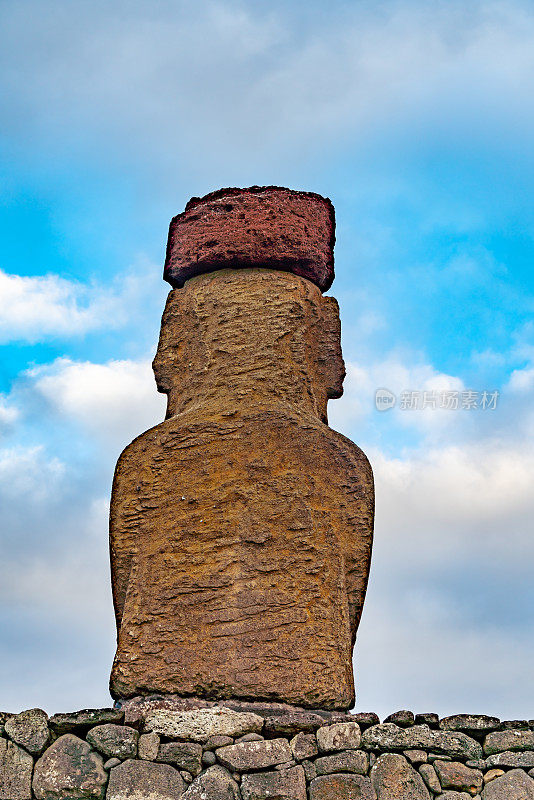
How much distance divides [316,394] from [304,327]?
Answer: 1.55 ft

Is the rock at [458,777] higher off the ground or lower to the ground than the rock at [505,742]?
lower

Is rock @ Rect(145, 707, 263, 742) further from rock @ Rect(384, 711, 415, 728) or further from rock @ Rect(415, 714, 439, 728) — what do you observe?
rock @ Rect(415, 714, 439, 728)

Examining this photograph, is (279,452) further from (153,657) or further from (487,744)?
(487,744)

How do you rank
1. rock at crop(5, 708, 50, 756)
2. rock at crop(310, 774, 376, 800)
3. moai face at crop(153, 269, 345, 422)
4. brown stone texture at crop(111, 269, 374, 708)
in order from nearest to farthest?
rock at crop(310, 774, 376, 800), rock at crop(5, 708, 50, 756), brown stone texture at crop(111, 269, 374, 708), moai face at crop(153, 269, 345, 422)

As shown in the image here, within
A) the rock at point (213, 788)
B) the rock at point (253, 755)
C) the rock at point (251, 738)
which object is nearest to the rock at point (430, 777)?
the rock at point (253, 755)

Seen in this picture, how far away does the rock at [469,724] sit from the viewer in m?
5.21

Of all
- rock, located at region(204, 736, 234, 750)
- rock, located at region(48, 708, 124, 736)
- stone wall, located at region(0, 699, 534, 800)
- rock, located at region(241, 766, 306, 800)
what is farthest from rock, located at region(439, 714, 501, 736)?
rock, located at region(48, 708, 124, 736)

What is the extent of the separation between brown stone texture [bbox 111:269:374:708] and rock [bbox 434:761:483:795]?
65 cm

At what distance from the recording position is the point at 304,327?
6766 millimetres

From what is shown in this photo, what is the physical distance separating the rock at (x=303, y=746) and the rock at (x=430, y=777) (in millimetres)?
550

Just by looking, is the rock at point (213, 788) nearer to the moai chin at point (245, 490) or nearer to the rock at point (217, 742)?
the rock at point (217, 742)

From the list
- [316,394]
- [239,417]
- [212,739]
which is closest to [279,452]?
[239,417]

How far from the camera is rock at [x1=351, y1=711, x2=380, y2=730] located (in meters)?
5.18

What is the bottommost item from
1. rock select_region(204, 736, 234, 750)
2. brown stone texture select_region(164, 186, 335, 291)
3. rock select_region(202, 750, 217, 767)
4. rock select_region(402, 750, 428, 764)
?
rock select_region(202, 750, 217, 767)
